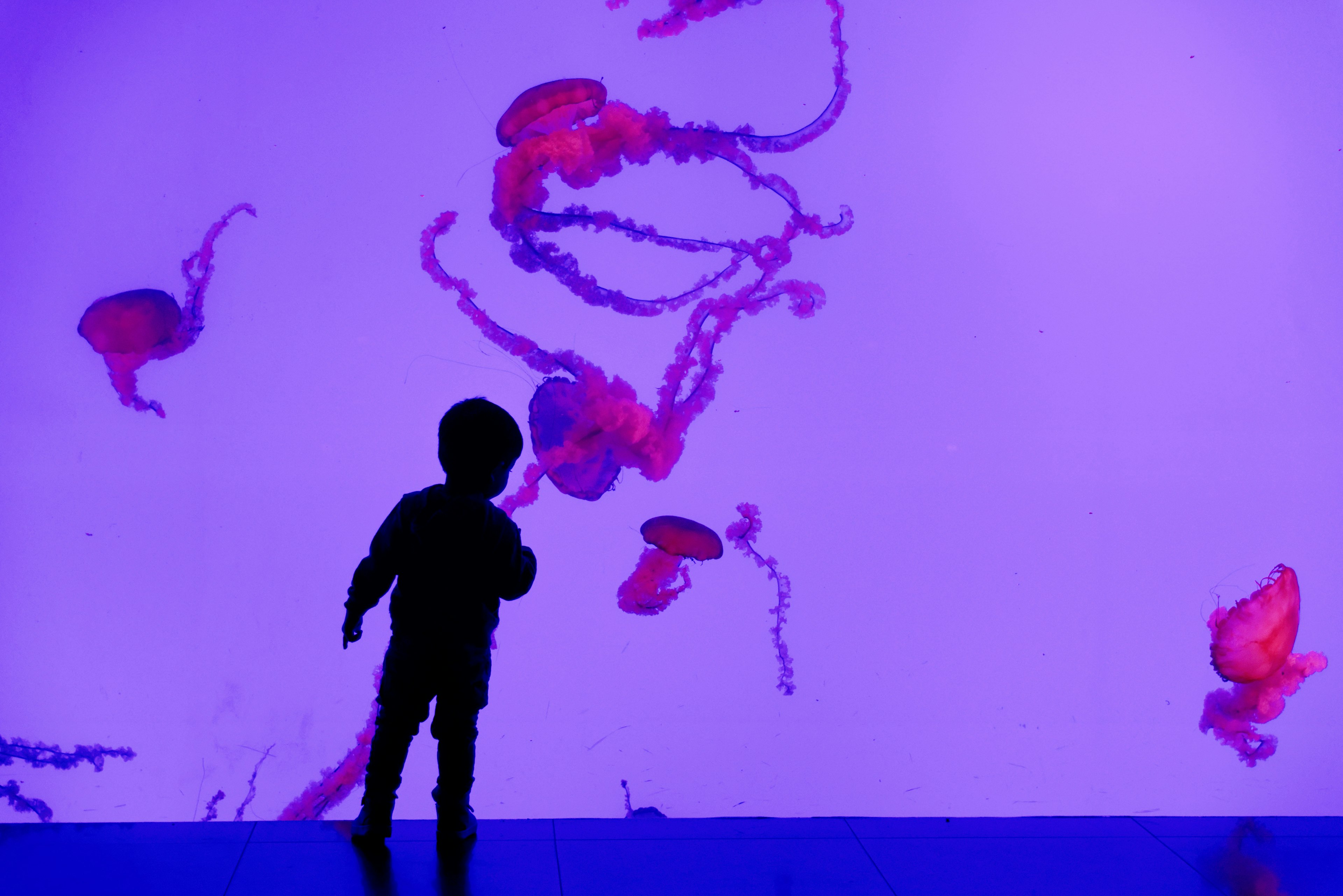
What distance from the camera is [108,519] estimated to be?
1.58m

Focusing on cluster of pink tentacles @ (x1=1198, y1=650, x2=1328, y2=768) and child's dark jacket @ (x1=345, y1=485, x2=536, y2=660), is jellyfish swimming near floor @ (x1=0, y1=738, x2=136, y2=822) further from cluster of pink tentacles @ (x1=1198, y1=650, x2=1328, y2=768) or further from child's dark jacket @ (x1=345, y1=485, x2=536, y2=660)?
cluster of pink tentacles @ (x1=1198, y1=650, x2=1328, y2=768)

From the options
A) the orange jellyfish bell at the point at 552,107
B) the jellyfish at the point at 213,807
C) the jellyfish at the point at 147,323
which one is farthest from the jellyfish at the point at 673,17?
the jellyfish at the point at 213,807

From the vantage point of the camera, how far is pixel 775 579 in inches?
64.2

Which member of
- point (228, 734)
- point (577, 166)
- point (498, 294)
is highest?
point (577, 166)

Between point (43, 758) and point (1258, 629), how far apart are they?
2364mm

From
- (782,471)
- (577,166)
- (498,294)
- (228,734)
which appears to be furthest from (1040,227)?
(228,734)

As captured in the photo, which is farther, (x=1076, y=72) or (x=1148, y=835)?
(x=1076, y=72)

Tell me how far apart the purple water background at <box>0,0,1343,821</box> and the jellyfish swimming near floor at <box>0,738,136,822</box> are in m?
0.03

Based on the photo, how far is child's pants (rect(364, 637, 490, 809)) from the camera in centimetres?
124

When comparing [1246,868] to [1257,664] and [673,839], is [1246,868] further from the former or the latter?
[673,839]

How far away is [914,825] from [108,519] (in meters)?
1.59

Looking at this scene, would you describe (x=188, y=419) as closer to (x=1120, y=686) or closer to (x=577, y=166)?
(x=577, y=166)

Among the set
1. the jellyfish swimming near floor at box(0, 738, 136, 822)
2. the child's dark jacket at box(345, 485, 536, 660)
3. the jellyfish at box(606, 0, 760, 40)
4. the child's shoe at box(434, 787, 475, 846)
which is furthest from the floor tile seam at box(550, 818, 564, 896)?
the jellyfish at box(606, 0, 760, 40)

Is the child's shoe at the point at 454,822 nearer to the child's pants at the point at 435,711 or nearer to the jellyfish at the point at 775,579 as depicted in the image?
the child's pants at the point at 435,711
